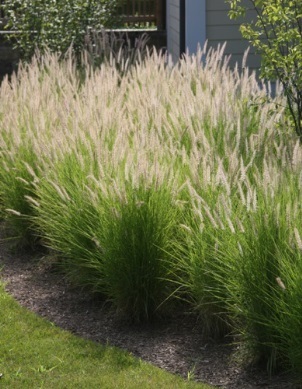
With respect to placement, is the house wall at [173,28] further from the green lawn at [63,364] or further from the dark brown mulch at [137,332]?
the green lawn at [63,364]

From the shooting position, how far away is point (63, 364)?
4977 mm

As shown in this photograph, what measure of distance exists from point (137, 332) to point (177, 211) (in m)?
0.76

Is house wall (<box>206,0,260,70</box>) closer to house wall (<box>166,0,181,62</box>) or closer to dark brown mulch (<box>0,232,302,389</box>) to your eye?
house wall (<box>166,0,181,62</box>)

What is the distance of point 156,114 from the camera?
711 cm

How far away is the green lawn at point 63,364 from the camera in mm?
4727

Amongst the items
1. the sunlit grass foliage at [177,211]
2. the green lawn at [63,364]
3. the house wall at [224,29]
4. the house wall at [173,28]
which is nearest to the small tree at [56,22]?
the house wall at [173,28]

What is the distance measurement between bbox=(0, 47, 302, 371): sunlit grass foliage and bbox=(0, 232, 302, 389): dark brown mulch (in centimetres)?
10

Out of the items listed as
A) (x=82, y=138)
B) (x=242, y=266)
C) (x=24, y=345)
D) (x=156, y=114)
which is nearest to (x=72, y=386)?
(x=24, y=345)

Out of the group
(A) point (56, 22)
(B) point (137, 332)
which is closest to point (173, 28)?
(A) point (56, 22)

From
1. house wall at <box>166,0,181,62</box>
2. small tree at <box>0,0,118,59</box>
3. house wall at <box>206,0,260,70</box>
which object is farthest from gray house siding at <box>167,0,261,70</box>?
small tree at <box>0,0,118,59</box>

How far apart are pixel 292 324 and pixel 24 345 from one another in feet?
5.29

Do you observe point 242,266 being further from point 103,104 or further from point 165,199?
point 103,104

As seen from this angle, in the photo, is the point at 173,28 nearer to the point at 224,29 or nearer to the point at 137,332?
the point at 224,29

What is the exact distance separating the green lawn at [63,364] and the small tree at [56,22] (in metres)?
7.59
